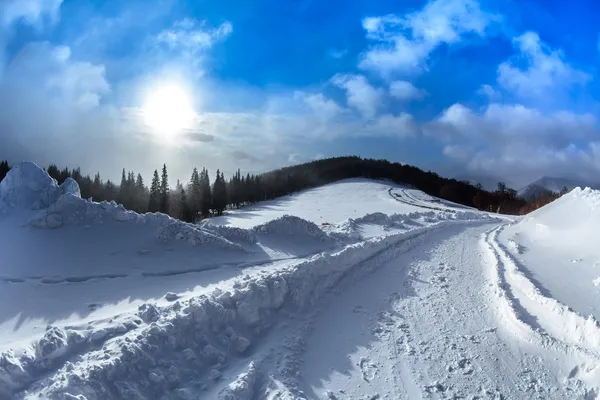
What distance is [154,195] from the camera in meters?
53.1

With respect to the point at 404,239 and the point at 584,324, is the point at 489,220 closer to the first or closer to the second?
the point at 404,239

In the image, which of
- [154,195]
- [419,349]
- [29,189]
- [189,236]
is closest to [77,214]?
[29,189]

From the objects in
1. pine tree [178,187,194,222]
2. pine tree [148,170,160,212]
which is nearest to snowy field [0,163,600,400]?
pine tree [178,187,194,222]

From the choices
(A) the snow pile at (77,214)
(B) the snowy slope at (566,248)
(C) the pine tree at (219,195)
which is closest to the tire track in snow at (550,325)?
(B) the snowy slope at (566,248)

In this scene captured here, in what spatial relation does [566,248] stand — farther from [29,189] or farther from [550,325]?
[29,189]

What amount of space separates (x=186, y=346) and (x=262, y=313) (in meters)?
2.54

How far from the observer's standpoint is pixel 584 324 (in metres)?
9.72

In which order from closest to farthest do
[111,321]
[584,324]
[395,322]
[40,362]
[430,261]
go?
[40,362], [111,321], [584,324], [395,322], [430,261]

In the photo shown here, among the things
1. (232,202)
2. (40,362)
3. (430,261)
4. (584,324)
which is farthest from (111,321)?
(232,202)

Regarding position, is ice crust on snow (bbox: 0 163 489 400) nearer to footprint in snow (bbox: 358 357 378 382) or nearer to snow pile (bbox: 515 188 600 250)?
footprint in snow (bbox: 358 357 378 382)

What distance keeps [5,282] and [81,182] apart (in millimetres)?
54833

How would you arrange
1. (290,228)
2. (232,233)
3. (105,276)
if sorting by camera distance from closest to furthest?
(105,276) → (232,233) → (290,228)

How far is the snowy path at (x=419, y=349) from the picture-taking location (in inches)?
307

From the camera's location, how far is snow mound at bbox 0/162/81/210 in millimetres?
15155
